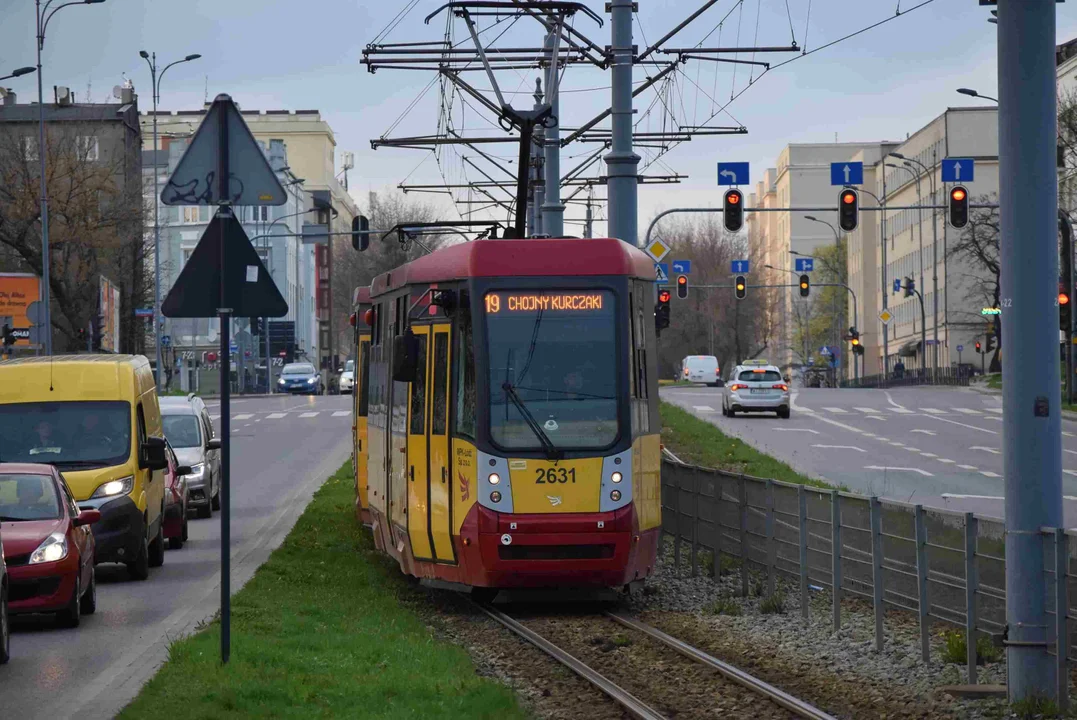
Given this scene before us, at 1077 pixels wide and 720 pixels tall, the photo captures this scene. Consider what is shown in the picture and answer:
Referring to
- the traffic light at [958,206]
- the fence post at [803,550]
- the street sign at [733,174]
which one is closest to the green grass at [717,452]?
the street sign at [733,174]

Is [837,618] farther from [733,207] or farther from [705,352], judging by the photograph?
[705,352]

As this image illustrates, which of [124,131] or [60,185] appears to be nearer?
[60,185]

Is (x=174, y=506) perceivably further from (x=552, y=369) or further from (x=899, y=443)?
(x=899, y=443)

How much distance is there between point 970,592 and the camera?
37.0ft

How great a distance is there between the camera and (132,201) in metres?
72.6

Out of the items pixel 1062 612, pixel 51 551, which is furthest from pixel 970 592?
pixel 51 551

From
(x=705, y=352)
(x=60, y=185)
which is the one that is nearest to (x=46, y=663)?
(x=60, y=185)

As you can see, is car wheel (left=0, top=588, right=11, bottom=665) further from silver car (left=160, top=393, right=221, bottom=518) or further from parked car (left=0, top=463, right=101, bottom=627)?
silver car (left=160, top=393, right=221, bottom=518)

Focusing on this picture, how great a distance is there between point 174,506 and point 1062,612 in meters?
15.6

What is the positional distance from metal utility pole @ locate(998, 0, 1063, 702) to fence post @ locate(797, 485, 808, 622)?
4.62 metres

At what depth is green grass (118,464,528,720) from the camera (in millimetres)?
9852

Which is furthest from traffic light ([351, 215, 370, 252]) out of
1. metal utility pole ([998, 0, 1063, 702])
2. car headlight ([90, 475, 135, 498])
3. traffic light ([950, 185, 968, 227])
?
metal utility pole ([998, 0, 1063, 702])

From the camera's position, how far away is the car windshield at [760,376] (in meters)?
55.5

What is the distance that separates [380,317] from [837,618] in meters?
6.95
